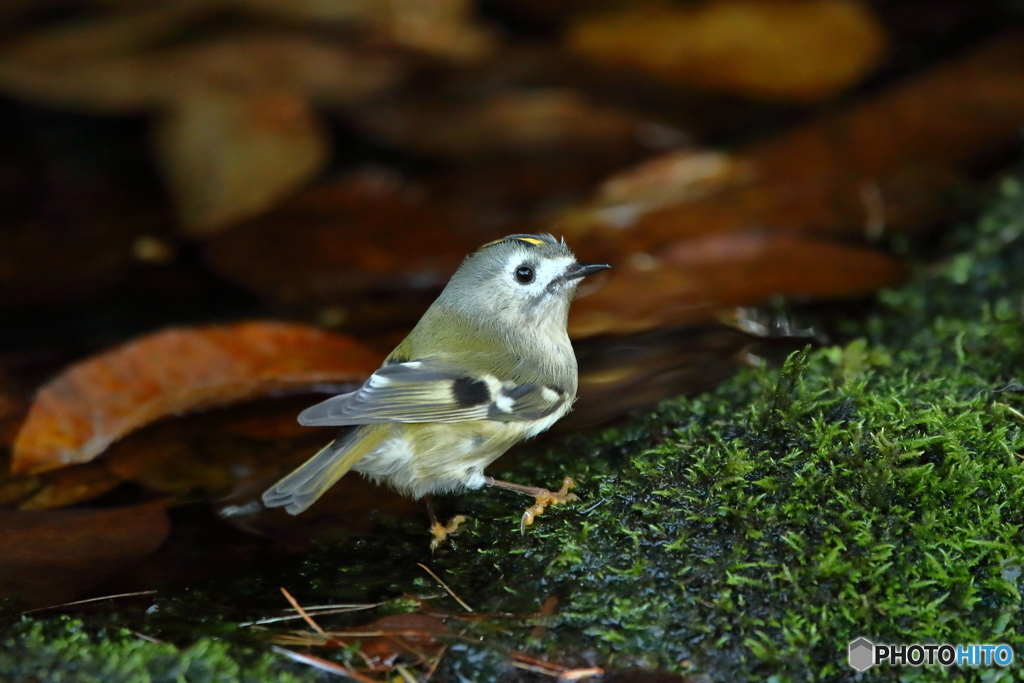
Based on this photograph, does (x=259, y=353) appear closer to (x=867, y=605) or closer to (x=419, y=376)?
(x=419, y=376)

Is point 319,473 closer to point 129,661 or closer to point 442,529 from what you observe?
point 442,529

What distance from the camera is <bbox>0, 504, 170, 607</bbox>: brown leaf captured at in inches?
86.2

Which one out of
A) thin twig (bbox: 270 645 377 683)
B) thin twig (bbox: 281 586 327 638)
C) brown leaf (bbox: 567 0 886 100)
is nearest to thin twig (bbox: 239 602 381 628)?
thin twig (bbox: 281 586 327 638)

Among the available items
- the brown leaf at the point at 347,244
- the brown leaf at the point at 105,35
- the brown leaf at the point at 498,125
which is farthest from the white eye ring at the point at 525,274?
the brown leaf at the point at 105,35

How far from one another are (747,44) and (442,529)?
3.56 meters

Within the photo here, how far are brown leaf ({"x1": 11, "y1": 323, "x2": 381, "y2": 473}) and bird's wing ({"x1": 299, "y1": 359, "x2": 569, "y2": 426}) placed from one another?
0.68m

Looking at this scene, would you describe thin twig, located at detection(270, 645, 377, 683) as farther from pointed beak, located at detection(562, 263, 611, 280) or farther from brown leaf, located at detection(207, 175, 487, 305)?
brown leaf, located at detection(207, 175, 487, 305)

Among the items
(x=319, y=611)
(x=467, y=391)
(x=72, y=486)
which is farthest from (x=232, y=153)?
(x=319, y=611)

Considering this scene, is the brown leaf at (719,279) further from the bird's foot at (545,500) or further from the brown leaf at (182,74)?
the brown leaf at (182,74)

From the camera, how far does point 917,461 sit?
2100 mm

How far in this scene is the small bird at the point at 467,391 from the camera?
2.29 metres

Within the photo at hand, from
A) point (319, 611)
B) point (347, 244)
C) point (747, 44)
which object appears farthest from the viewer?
point (747, 44)

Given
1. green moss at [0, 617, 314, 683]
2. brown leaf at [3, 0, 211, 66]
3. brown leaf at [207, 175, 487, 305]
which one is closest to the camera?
green moss at [0, 617, 314, 683]

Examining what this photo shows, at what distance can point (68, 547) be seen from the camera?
7.60 ft
